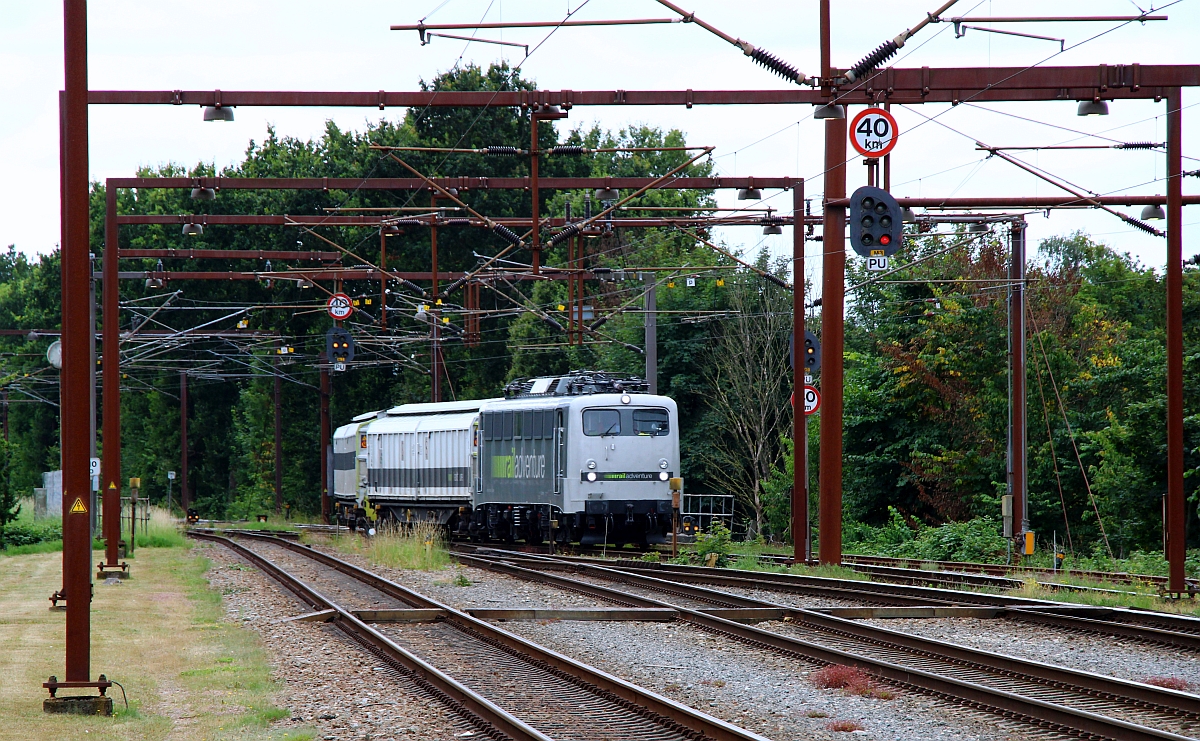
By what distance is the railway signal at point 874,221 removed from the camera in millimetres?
19344

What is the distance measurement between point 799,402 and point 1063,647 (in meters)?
11.0

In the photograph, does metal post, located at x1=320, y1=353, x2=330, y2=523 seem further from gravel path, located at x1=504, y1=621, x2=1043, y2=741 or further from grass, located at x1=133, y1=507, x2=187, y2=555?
gravel path, located at x1=504, y1=621, x2=1043, y2=741

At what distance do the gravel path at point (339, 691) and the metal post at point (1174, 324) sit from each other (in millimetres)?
11093

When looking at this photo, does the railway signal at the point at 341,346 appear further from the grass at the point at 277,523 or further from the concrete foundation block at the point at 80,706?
the concrete foundation block at the point at 80,706

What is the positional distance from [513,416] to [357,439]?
1521 centimetres

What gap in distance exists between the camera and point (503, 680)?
12.5 m

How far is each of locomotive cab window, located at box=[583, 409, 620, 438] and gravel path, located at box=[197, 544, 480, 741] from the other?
12.2 metres

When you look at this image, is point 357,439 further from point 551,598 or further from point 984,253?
point 551,598

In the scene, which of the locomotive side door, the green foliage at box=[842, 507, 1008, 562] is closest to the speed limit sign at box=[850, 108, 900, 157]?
the green foliage at box=[842, 507, 1008, 562]

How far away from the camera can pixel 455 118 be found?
5803 centimetres

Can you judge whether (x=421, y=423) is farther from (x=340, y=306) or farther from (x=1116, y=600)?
(x=1116, y=600)

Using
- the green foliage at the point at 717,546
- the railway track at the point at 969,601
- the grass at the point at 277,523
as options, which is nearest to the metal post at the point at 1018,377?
the green foliage at the point at 717,546

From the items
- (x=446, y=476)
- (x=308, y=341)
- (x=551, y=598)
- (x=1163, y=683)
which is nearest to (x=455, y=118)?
(x=308, y=341)

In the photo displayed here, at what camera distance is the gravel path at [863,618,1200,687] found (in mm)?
12836
